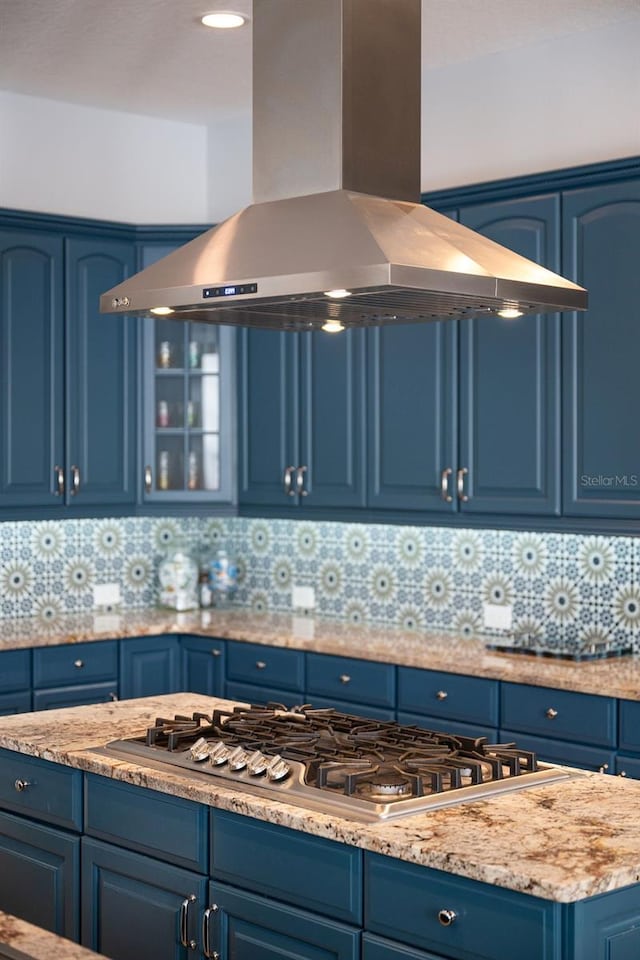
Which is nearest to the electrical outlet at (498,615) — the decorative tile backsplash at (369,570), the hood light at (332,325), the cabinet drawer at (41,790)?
the decorative tile backsplash at (369,570)

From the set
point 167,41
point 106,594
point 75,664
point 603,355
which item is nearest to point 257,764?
point 603,355

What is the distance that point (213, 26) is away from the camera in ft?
14.9

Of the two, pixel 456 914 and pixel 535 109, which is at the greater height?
pixel 535 109

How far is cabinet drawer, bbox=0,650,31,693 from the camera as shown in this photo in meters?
4.86

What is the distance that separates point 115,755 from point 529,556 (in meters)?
2.22

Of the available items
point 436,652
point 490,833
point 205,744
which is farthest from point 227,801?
point 436,652

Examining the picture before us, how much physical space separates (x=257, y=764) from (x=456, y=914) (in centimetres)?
62

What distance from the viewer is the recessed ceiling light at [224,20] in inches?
174

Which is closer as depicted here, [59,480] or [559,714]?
[559,714]

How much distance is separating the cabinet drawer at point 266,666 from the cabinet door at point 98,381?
0.84 meters

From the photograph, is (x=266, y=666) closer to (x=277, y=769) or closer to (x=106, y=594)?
(x=106, y=594)

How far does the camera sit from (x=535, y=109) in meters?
4.83

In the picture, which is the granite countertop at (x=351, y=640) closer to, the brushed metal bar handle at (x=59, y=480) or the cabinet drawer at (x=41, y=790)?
the brushed metal bar handle at (x=59, y=480)

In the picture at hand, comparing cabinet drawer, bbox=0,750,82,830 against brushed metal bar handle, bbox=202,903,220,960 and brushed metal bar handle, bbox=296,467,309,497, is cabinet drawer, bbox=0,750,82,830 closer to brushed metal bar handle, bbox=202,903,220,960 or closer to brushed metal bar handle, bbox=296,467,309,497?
brushed metal bar handle, bbox=202,903,220,960
